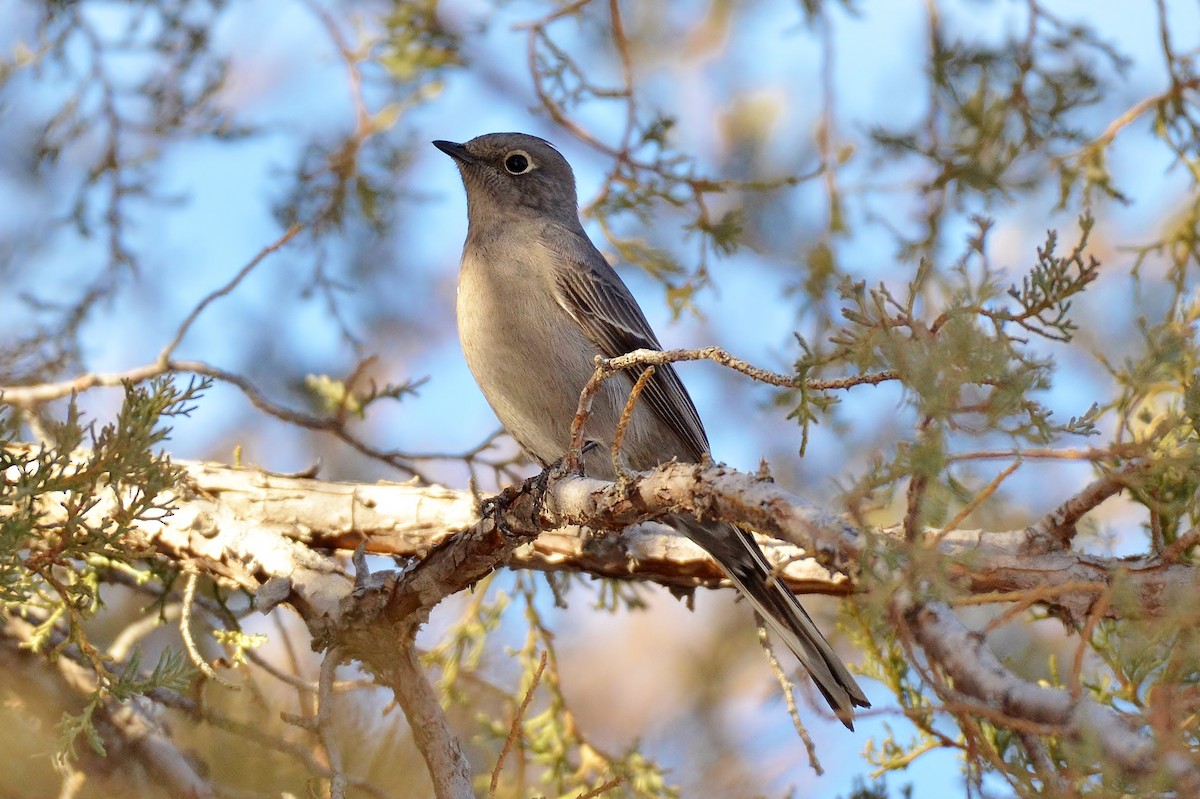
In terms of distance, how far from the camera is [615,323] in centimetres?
550

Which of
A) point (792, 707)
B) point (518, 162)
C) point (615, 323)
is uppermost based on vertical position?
point (518, 162)

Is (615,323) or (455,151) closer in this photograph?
(615,323)

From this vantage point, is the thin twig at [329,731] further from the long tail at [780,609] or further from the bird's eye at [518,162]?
the bird's eye at [518,162]

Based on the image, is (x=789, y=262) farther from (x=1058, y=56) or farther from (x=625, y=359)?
(x=625, y=359)

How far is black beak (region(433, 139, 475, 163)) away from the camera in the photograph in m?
6.21

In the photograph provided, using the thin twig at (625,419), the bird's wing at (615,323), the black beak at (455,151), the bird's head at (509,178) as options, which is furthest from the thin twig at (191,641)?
the black beak at (455,151)

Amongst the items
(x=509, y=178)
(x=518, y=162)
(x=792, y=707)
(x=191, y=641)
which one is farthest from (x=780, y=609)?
(x=518, y=162)

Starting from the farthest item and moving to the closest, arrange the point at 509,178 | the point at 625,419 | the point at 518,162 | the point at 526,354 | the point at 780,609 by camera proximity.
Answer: the point at 518,162
the point at 509,178
the point at 526,354
the point at 780,609
the point at 625,419

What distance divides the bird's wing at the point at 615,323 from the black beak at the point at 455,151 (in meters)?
0.82

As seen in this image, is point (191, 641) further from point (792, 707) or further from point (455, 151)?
point (455, 151)

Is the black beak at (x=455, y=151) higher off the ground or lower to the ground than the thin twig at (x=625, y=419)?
higher

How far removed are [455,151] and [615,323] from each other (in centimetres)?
154

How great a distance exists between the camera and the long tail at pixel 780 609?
4238mm

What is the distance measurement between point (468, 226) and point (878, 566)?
4.01 meters
